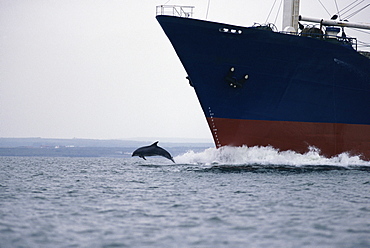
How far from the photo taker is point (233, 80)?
21.3m

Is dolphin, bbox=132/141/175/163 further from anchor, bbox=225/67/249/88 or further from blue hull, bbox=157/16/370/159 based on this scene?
anchor, bbox=225/67/249/88

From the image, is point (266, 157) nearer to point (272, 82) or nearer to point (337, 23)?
point (272, 82)

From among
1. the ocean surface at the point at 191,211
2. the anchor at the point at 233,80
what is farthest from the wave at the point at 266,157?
A: the ocean surface at the point at 191,211

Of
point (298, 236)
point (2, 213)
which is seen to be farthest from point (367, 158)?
point (2, 213)

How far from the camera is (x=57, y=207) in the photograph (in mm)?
10477

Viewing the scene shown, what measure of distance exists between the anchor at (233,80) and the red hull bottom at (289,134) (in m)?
1.75

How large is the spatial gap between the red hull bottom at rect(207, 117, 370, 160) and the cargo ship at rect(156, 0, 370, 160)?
0.16 ft

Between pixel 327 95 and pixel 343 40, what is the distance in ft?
10.7

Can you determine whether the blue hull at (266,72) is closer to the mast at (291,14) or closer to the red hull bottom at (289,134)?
the red hull bottom at (289,134)

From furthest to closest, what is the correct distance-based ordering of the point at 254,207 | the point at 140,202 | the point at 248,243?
the point at 140,202 < the point at 254,207 < the point at 248,243

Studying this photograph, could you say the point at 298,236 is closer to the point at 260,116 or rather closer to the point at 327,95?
the point at 260,116

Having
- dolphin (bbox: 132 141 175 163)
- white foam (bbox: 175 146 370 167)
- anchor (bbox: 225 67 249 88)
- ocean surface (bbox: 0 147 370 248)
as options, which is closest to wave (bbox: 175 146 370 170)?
white foam (bbox: 175 146 370 167)

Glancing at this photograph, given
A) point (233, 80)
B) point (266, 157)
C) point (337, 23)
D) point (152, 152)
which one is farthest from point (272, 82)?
point (337, 23)

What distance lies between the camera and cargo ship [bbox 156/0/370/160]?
2103 cm
